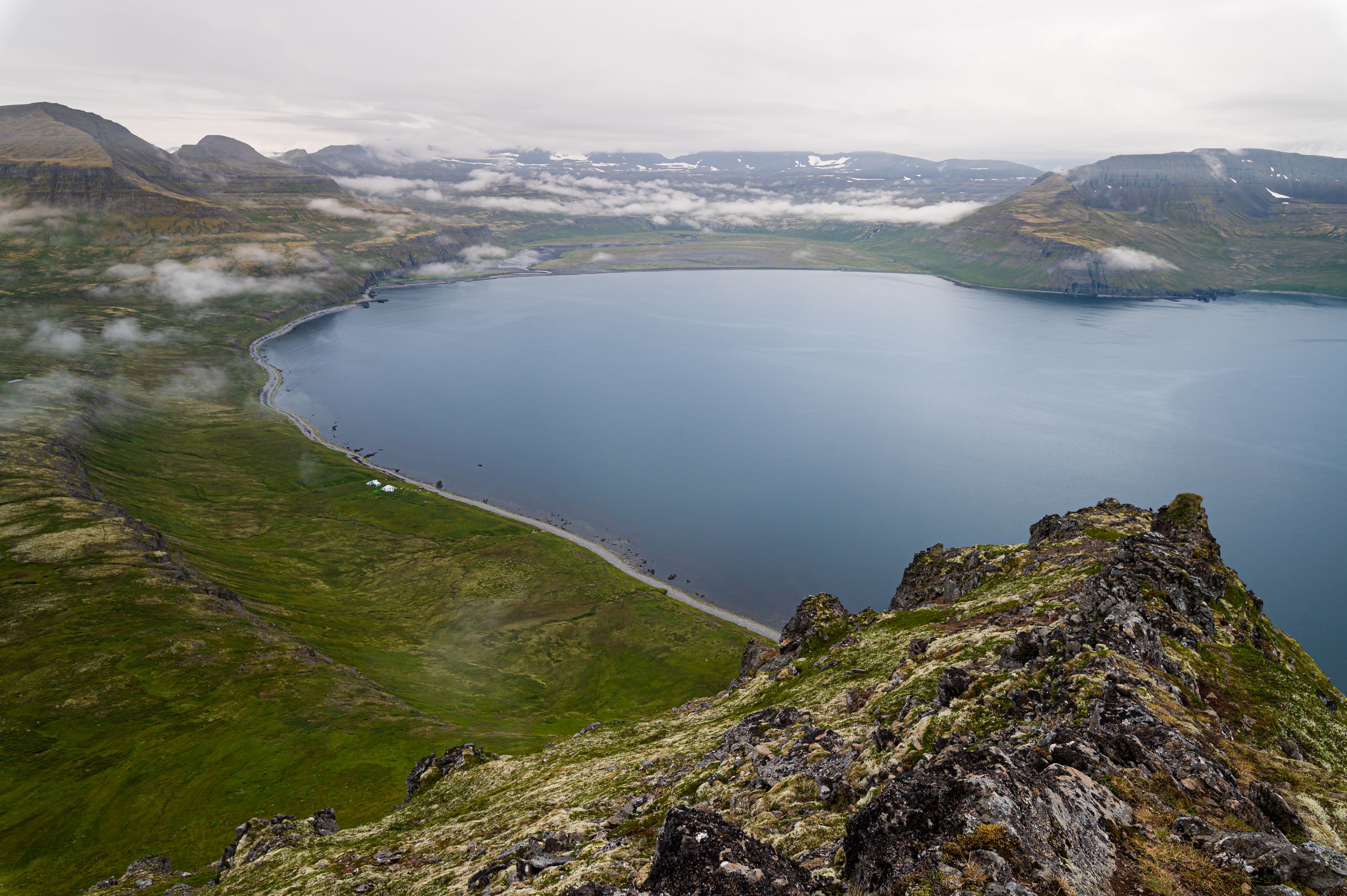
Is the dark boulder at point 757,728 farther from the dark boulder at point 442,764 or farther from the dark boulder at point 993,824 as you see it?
the dark boulder at point 442,764

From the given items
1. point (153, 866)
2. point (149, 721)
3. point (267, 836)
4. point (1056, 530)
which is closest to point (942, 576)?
point (1056, 530)

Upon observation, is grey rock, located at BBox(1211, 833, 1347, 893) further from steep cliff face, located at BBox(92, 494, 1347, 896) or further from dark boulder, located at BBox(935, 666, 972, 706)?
dark boulder, located at BBox(935, 666, 972, 706)

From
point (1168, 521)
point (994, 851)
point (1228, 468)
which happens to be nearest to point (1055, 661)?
point (994, 851)

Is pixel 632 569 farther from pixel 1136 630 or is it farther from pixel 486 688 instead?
pixel 1136 630

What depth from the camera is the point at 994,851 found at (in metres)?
20.4

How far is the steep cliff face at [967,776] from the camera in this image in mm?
21547

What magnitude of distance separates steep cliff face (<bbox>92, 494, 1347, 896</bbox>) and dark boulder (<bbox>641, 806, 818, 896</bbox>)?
0.33ft

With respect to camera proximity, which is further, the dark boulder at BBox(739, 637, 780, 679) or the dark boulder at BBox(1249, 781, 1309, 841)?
the dark boulder at BBox(739, 637, 780, 679)

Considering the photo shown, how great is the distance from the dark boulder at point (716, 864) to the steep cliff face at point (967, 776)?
102 millimetres

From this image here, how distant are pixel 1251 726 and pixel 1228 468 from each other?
723 feet

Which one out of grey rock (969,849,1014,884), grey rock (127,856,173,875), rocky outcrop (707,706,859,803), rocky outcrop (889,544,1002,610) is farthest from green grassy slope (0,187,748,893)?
grey rock (969,849,1014,884)

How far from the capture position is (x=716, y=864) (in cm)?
2422

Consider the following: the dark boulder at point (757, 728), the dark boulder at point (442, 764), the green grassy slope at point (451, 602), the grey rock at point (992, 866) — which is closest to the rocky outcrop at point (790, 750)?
the dark boulder at point (757, 728)

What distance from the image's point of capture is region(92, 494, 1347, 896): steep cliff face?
70.7 ft
